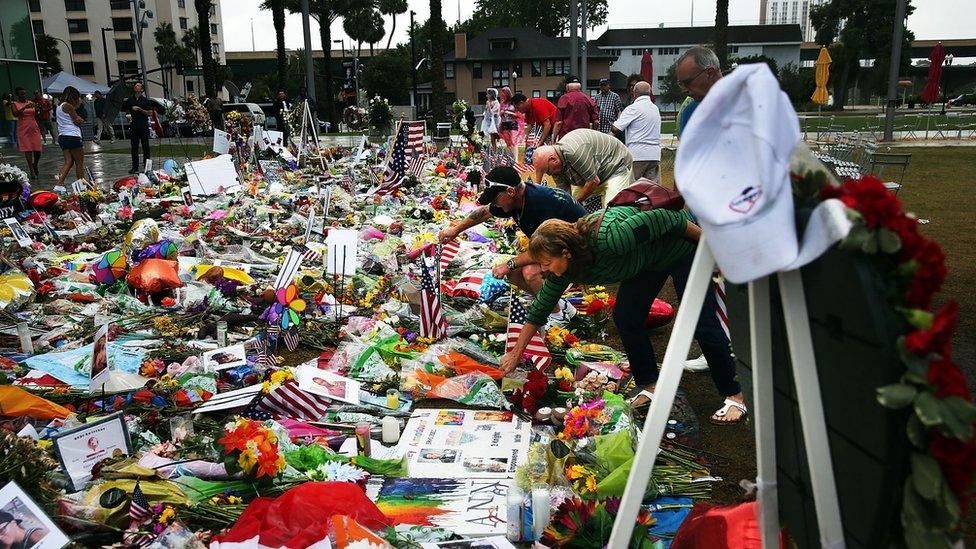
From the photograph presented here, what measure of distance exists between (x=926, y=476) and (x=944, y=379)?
7.0 inches

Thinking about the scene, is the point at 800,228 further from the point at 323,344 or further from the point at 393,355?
the point at 323,344

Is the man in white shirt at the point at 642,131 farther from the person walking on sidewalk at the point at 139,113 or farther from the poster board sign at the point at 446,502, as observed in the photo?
the person walking on sidewalk at the point at 139,113

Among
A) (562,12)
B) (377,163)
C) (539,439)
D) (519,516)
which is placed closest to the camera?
(519,516)

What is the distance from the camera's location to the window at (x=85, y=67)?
8250 cm

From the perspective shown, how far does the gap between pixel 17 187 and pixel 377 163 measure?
613 centimetres

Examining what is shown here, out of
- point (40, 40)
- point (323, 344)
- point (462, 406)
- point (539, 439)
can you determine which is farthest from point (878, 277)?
point (40, 40)

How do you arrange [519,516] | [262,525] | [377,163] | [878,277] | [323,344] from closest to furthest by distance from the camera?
[878,277]
[262,525]
[519,516]
[323,344]
[377,163]

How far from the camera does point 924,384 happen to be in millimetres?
1303

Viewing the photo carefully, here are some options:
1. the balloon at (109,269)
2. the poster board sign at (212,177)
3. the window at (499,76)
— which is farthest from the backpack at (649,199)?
the window at (499,76)

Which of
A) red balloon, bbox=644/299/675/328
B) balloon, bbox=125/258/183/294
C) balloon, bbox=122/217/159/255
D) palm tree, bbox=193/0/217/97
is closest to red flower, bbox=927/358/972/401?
red balloon, bbox=644/299/675/328

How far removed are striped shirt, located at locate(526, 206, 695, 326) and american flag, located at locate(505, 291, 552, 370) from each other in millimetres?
784

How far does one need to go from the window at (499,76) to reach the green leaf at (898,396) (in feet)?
226

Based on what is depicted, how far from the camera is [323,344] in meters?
5.48

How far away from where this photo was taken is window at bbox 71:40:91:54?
81.1m
